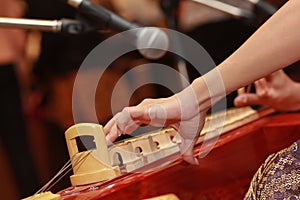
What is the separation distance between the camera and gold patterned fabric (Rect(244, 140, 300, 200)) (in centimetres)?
82

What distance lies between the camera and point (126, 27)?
1.18 m

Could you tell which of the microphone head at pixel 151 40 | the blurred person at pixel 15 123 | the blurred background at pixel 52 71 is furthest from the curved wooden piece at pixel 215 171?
the blurred person at pixel 15 123

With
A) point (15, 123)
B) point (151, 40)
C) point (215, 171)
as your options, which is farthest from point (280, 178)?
point (15, 123)

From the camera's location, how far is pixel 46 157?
2.95 meters

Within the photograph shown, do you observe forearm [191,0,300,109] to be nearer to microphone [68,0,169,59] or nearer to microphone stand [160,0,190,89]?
microphone [68,0,169,59]

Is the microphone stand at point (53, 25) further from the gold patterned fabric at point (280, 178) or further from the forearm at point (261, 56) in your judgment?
the gold patterned fabric at point (280, 178)

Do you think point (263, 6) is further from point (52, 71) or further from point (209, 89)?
point (52, 71)

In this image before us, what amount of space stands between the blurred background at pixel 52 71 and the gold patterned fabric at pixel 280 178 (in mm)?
892

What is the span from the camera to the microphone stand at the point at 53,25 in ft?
3.65

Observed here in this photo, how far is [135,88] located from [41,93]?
46cm

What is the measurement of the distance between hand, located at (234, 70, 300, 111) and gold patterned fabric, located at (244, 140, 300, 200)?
15.2 inches

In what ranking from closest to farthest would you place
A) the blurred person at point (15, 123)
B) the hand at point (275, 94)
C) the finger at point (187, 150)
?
the finger at point (187, 150) < the hand at point (275, 94) < the blurred person at point (15, 123)

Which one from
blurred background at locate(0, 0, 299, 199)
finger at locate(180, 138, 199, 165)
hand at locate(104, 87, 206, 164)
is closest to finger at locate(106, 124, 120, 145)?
hand at locate(104, 87, 206, 164)

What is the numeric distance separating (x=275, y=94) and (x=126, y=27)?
1.20 ft
